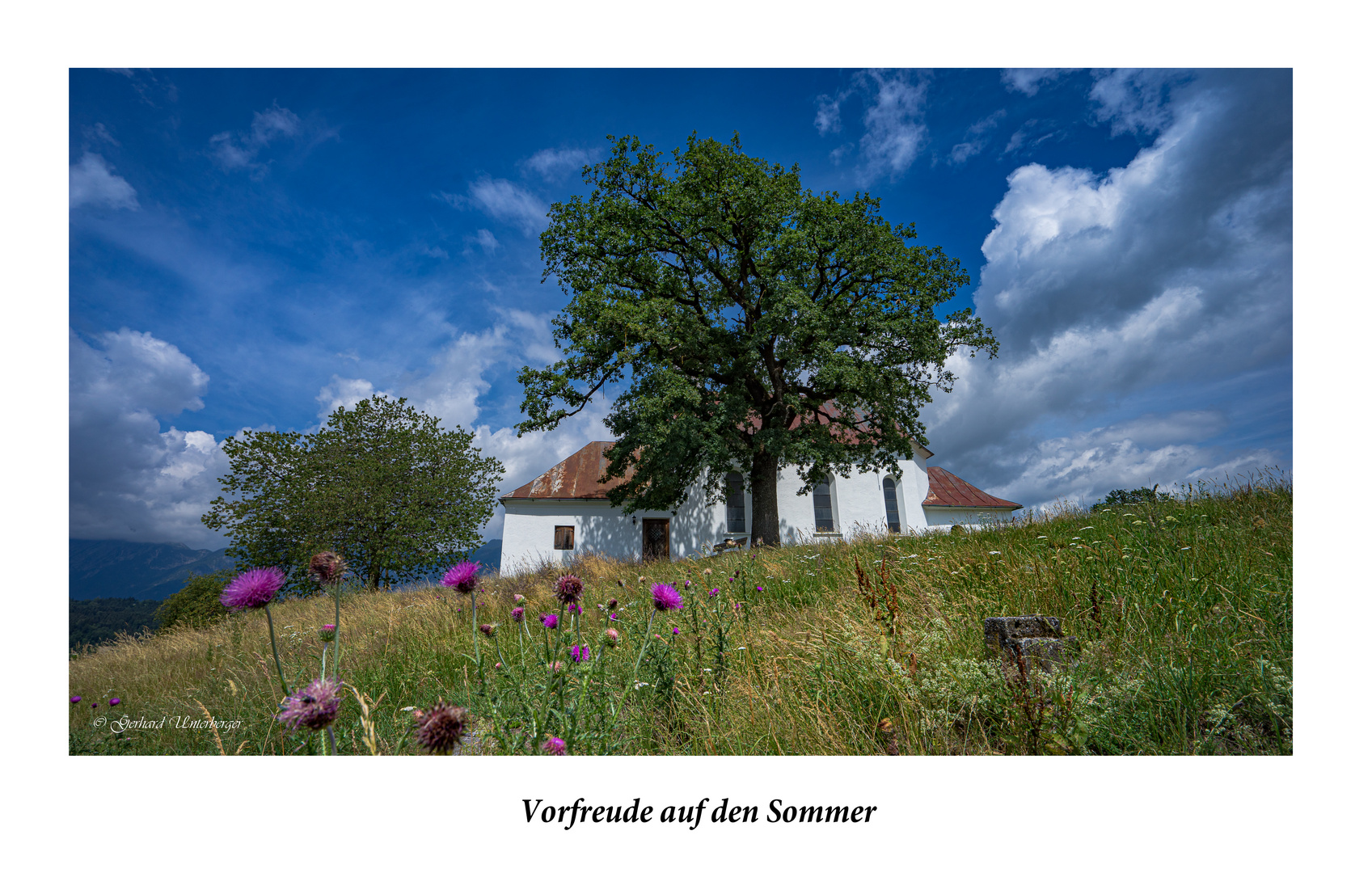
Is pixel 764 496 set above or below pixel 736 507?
above

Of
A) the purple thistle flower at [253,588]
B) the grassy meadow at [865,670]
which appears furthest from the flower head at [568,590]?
the purple thistle flower at [253,588]

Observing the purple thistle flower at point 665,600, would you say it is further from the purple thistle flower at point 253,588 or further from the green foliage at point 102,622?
the green foliage at point 102,622

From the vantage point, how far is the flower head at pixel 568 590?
202cm

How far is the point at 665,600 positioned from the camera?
212 cm

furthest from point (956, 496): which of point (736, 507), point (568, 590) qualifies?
point (568, 590)

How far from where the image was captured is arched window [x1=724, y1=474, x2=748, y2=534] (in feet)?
70.8

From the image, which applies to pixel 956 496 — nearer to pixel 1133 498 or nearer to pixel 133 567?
pixel 1133 498

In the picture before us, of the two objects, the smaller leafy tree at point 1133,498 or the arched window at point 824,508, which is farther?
the arched window at point 824,508

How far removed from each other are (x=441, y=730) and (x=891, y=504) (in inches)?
948

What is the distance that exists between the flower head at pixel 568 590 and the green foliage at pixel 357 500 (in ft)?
50.9
